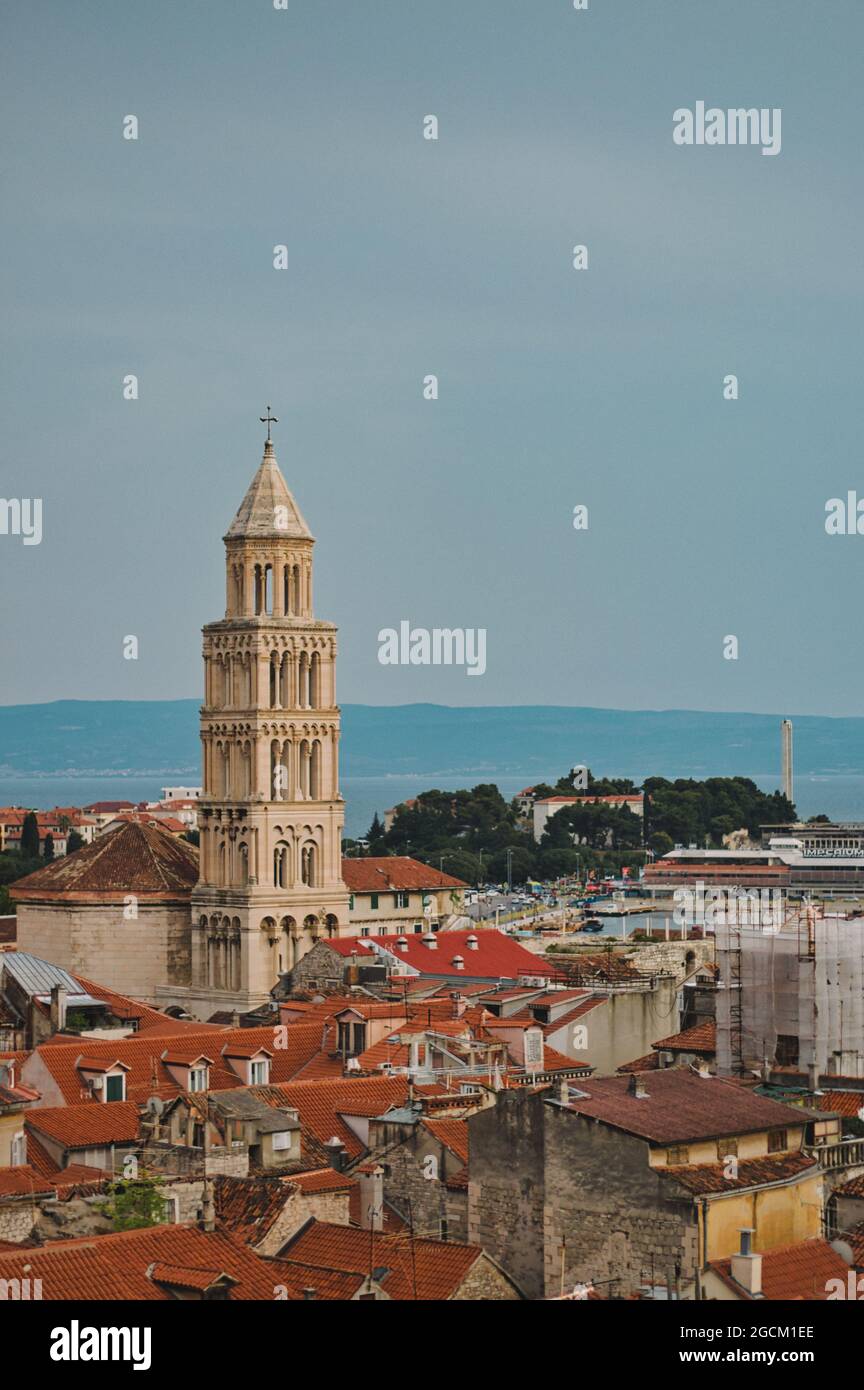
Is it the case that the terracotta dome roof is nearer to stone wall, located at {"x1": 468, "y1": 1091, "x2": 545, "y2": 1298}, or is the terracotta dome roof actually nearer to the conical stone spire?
the conical stone spire

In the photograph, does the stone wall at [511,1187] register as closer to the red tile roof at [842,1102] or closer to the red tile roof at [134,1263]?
the red tile roof at [134,1263]

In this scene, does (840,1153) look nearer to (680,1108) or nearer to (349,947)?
(680,1108)

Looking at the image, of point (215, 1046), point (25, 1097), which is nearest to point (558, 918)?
point (215, 1046)

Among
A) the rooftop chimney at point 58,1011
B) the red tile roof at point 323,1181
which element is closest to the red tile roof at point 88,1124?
the red tile roof at point 323,1181

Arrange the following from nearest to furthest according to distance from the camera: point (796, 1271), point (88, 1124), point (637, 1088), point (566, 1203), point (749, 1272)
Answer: point (749, 1272)
point (796, 1271)
point (566, 1203)
point (637, 1088)
point (88, 1124)

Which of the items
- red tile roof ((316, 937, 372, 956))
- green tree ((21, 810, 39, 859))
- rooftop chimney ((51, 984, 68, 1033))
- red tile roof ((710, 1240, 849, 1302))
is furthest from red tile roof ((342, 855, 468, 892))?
green tree ((21, 810, 39, 859))

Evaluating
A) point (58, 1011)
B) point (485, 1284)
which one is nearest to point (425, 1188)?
point (485, 1284)

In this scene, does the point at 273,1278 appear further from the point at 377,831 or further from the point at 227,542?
the point at 377,831
